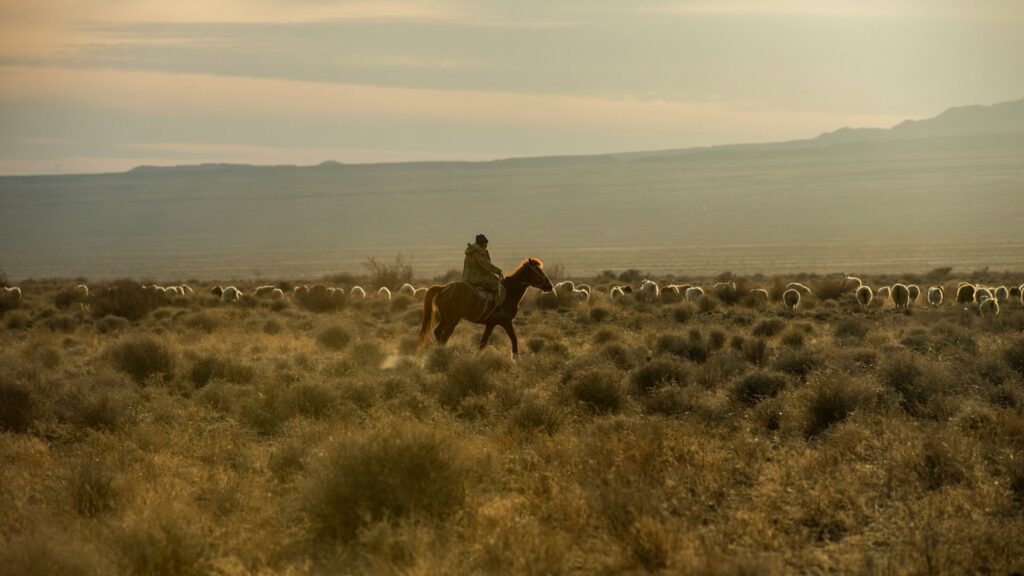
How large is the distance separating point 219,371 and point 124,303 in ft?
55.6

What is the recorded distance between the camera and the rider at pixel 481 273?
19.3 metres

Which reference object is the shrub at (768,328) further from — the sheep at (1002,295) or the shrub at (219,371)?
the shrub at (219,371)

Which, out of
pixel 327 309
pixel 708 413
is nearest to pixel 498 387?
pixel 708 413

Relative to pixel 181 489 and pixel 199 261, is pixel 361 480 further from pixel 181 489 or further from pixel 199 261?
pixel 199 261

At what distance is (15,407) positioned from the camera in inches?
520

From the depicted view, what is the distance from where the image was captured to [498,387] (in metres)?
14.1

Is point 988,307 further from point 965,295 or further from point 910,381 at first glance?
point 910,381

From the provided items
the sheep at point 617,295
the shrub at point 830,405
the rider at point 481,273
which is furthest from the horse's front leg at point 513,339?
the sheep at point 617,295

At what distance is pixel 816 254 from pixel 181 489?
86.9 m

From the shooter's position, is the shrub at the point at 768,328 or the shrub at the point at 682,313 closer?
the shrub at the point at 768,328

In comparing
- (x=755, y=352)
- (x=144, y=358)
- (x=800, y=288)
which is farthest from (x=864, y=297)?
(x=144, y=358)

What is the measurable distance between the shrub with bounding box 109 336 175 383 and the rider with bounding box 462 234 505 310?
4.84m

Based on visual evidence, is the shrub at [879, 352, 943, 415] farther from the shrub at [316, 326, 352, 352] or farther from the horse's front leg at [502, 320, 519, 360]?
the shrub at [316, 326, 352, 352]

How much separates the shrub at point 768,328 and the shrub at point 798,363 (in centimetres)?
694
